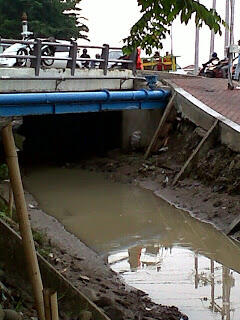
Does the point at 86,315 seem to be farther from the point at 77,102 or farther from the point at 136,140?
the point at 136,140

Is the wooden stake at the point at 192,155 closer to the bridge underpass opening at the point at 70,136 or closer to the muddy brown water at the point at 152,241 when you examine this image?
the muddy brown water at the point at 152,241

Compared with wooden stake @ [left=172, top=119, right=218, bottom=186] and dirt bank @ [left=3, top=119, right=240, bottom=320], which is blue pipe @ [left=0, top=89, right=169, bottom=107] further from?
wooden stake @ [left=172, top=119, right=218, bottom=186]

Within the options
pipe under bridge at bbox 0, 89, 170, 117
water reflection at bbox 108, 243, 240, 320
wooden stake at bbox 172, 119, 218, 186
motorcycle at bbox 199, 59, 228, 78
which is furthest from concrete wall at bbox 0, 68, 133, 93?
water reflection at bbox 108, 243, 240, 320

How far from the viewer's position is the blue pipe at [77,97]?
14930 mm

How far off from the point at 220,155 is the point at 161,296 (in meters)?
6.51

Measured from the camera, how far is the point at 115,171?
18.0 m

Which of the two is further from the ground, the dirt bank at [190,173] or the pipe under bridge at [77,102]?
the pipe under bridge at [77,102]

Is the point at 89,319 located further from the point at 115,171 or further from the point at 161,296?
the point at 115,171

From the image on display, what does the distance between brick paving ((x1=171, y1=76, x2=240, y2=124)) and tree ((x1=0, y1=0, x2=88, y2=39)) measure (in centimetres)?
1576

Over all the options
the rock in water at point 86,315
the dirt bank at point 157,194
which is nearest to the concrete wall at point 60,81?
the dirt bank at point 157,194

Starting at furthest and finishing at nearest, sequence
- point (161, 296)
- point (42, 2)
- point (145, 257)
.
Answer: point (42, 2)
point (145, 257)
point (161, 296)

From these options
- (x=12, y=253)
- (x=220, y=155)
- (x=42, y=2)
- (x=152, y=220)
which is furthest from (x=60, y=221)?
(x=42, y=2)

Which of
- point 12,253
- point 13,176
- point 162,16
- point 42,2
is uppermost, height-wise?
point 42,2

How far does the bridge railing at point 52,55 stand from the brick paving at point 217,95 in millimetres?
2140
